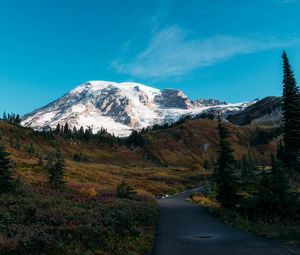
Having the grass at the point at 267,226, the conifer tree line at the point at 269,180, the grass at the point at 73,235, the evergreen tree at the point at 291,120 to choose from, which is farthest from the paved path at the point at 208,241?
the evergreen tree at the point at 291,120

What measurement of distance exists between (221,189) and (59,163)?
2456cm

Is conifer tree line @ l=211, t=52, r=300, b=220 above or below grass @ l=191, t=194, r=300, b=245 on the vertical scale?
above

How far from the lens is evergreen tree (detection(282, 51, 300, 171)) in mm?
49344

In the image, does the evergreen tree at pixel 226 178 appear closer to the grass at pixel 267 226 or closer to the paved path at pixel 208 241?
the grass at pixel 267 226

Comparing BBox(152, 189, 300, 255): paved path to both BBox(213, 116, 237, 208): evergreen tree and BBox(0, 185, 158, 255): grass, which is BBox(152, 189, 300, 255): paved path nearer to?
BBox(0, 185, 158, 255): grass

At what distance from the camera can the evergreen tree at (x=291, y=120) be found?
49.3 m

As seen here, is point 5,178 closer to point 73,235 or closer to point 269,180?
point 73,235

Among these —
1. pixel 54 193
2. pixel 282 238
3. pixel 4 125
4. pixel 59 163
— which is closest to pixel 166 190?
pixel 59 163

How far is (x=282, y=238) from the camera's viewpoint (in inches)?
635

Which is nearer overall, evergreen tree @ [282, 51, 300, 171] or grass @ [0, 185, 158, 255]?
grass @ [0, 185, 158, 255]

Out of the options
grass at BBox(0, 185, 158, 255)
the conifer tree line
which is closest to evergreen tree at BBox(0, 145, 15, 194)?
grass at BBox(0, 185, 158, 255)

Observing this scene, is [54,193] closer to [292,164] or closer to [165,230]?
[165,230]

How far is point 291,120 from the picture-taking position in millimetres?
49969

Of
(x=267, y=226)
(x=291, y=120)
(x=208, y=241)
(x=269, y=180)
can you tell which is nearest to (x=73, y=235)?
(x=208, y=241)
